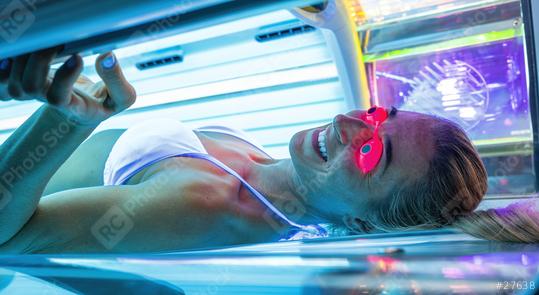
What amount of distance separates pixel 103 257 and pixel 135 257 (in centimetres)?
4

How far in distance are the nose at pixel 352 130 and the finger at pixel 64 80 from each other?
83cm

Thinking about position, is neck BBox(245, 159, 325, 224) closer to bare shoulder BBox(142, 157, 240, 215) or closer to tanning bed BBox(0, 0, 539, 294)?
bare shoulder BBox(142, 157, 240, 215)

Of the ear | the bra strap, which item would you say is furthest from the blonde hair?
the bra strap

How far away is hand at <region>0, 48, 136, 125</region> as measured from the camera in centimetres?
52

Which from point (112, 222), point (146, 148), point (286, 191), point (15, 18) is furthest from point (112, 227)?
point (15, 18)

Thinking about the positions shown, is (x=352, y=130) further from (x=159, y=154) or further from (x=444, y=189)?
(x=159, y=154)

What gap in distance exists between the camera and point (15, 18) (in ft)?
1.31

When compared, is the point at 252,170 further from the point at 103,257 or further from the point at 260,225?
the point at 103,257

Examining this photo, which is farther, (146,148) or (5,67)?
(146,148)

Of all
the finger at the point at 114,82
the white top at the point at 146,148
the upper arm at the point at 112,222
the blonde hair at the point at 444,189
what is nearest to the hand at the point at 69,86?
the finger at the point at 114,82

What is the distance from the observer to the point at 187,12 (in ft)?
1.36

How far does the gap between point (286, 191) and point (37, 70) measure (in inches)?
41.7

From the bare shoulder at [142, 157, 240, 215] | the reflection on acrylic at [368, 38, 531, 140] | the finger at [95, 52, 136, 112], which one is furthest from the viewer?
the reflection on acrylic at [368, 38, 531, 140]

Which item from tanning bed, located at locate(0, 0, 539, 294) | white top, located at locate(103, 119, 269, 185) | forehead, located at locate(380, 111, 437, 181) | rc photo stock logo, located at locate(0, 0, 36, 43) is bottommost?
forehead, located at locate(380, 111, 437, 181)
